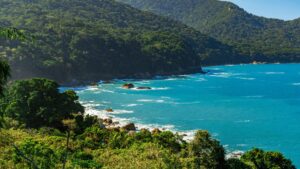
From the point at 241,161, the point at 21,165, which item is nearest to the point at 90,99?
the point at 241,161

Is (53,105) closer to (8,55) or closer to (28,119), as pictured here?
(28,119)

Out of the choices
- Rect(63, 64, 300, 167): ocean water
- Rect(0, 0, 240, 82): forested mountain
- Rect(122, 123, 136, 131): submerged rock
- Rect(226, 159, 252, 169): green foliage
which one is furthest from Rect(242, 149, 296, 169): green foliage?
Rect(0, 0, 240, 82): forested mountain

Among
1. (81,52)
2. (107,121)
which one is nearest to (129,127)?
(107,121)

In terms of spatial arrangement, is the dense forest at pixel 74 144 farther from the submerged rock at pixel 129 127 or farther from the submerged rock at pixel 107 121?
the submerged rock at pixel 107 121

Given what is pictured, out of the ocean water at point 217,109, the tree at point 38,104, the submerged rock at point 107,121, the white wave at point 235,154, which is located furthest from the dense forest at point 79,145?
the ocean water at point 217,109

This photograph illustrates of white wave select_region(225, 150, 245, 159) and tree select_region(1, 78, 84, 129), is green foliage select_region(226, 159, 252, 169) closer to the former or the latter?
white wave select_region(225, 150, 245, 159)

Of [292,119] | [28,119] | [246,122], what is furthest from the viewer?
[292,119]
